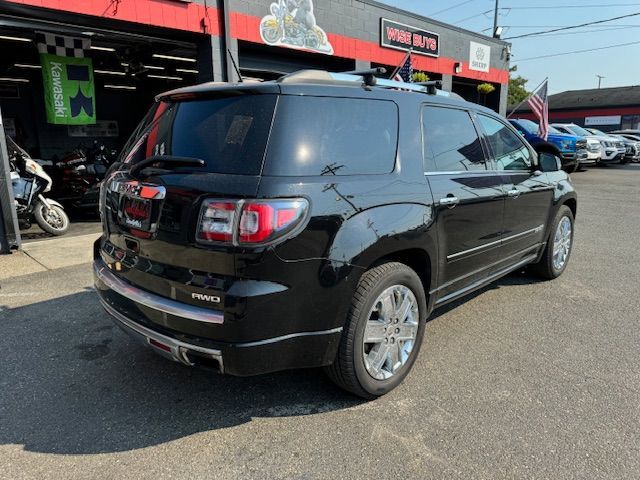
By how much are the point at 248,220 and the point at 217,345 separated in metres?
0.65

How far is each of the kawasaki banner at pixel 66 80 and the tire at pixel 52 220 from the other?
2442 mm

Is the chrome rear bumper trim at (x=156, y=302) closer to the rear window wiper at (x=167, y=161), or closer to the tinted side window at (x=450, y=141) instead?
the rear window wiper at (x=167, y=161)

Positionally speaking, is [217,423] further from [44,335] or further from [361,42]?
[361,42]

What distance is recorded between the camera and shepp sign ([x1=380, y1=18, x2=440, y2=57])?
1336 cm

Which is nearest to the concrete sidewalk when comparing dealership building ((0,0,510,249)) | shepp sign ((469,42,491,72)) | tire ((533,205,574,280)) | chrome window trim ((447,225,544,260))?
dealership building ((0,0,510,249))

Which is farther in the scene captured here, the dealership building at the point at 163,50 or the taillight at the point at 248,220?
the dealership building at the point at 163,50

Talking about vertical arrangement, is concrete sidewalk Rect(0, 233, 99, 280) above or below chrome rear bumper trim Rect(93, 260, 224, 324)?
below

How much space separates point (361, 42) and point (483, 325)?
1040cm

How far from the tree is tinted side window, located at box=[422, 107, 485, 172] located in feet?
185

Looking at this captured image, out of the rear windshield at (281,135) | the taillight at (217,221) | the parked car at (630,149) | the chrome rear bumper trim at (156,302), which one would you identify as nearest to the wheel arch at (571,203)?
the rear windshield at (281,135)

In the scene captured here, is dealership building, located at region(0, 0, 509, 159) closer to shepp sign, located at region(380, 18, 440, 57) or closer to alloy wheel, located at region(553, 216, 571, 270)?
shepp sign, located at region(380, 18, 440, 57)

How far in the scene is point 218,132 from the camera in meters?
2.68

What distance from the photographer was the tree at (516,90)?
5531 cm

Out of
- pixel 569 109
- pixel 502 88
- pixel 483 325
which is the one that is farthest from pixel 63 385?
pixel 569 109
